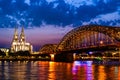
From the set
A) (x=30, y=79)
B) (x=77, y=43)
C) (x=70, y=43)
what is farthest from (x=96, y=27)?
(x=30, y=79)

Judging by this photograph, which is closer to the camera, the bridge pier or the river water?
the river water

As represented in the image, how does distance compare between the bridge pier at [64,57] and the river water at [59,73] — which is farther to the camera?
the bridge pier at [64,57]

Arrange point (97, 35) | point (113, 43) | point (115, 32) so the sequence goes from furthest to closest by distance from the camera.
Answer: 1. point (97, 35)
2. point (115, 32)
3. point (113, 43)

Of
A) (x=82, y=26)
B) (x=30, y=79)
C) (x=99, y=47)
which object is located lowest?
(x=30, y=79)

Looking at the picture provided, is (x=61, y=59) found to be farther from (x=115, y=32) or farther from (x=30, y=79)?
(x=30, y=79)

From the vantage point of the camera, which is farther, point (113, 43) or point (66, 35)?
point (66, 35)

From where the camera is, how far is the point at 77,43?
14912 cm

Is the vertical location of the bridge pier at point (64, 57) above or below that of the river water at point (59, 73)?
above

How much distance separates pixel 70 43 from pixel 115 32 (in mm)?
33072

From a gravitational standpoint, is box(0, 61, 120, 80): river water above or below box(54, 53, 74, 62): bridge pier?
below

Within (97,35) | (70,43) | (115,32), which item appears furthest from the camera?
(70,43)

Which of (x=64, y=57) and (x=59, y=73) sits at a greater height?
(x=64, y=57)

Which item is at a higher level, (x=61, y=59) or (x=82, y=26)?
(x=82, y=26)

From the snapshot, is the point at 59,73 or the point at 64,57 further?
the point at 64,57
